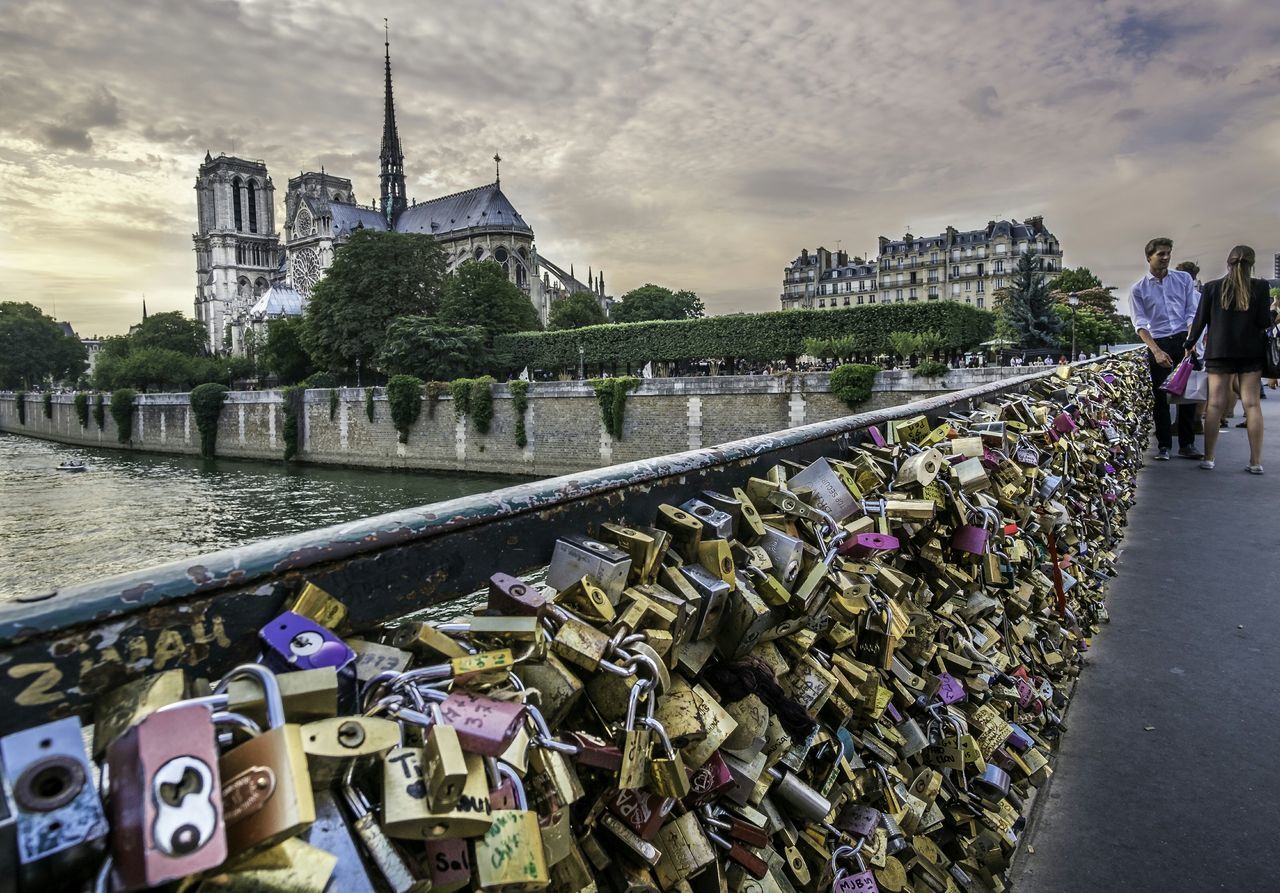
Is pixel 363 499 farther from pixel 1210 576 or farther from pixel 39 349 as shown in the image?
pixel 39 349

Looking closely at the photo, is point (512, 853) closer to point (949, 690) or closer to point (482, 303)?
point (949, 690)

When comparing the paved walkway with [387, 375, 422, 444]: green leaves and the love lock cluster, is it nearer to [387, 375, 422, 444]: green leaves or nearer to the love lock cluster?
the love lock cluster

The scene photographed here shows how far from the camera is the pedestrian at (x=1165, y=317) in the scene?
7547 mm

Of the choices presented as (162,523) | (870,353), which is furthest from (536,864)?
(870,353)

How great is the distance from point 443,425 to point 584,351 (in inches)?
447

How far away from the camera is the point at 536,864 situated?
90cm

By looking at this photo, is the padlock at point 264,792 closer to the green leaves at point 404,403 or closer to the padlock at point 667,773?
the padlock at point 667,773

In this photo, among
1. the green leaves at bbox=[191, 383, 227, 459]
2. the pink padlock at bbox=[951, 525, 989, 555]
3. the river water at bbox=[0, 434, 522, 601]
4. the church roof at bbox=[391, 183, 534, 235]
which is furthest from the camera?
the church roof at bbox=[391, 183, 534, 235]

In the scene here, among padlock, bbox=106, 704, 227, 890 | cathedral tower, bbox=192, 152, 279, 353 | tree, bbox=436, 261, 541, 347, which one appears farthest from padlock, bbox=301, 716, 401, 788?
cathedral tower, bbox=192, 152, 279, 353

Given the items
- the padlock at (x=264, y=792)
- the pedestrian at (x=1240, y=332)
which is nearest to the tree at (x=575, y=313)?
the pedestrian at (x=1240, y=332)

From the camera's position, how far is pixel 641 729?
116 cm

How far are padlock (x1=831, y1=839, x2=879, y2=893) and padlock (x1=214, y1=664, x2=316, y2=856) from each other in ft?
4.11

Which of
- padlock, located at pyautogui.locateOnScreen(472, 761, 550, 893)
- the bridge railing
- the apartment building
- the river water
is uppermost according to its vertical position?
the apartment building

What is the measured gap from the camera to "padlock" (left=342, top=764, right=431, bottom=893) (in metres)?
0.80
